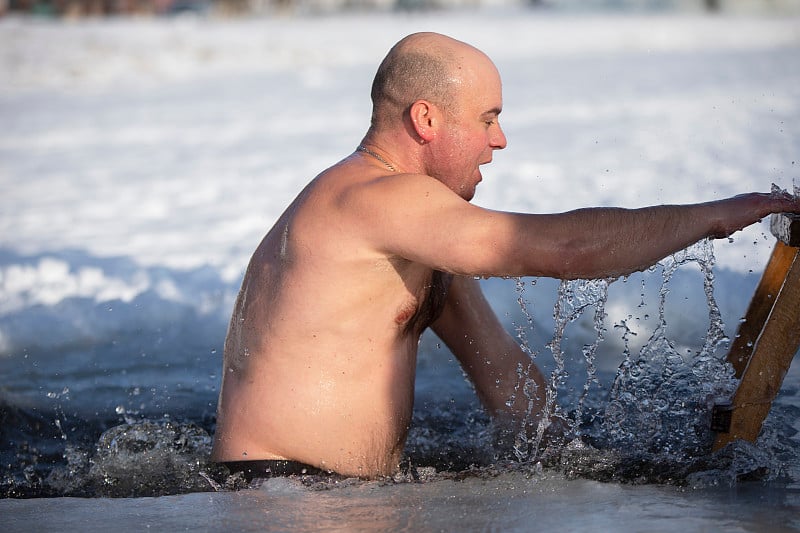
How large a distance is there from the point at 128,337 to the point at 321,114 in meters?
7.29

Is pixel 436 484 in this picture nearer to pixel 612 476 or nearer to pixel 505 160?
pixel 612 476

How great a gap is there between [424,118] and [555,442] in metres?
1.18

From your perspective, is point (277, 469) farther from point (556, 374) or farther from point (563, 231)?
point (563, 231)

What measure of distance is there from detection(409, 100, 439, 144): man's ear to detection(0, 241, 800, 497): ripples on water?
1.94 feet

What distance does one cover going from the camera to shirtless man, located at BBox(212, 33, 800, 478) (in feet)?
7.89

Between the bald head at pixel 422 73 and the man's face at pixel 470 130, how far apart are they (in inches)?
1.1

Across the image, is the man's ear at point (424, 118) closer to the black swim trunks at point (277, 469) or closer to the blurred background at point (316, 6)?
the black swim trunks at point (277, 469)

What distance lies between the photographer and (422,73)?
2.67 m

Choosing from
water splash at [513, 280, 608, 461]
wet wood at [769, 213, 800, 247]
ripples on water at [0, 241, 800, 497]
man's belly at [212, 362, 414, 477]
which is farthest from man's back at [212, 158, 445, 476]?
wet wood at [769, 213, 800, 247]

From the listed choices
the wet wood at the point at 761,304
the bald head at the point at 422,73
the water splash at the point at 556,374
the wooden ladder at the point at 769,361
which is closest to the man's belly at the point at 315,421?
the water splash at the point at 556,374

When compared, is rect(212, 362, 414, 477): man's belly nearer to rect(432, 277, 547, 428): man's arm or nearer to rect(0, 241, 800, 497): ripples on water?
rect(0, 241, 800, 497): ripples on water

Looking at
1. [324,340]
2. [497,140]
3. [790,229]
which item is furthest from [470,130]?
[790,229]

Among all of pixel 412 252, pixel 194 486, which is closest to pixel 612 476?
pixel 412 252

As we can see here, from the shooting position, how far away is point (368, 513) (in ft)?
8.07
